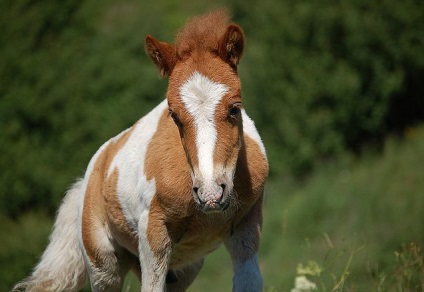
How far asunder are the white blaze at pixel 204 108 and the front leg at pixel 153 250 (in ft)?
2.79

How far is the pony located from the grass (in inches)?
399

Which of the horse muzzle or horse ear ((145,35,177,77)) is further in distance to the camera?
horse ear ((145,35,177,77))

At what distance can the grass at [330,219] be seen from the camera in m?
20.8

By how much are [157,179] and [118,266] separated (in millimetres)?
1341

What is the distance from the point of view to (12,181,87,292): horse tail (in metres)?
8.63

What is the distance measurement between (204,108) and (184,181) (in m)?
0.68

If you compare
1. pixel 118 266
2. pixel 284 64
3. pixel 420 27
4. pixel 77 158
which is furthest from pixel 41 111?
pixel 118 266

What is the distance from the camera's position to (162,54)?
6.81m

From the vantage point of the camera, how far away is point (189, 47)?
6793 mm

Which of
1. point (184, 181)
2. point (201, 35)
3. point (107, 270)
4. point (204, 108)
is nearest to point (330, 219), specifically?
point (107, 270)

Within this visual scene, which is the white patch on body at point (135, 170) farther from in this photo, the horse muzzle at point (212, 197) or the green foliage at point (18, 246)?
the green foliage at point (18, 246)

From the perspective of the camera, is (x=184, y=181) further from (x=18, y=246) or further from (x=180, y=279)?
(x=18, y=246)

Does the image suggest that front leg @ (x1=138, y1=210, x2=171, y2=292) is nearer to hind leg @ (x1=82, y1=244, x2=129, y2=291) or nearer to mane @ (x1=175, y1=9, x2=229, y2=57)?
hind leg @ (x1=82, y1=244, x2=129, y2=291)

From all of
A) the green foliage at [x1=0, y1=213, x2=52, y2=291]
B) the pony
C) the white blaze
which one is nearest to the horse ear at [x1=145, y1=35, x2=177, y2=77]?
the pony
